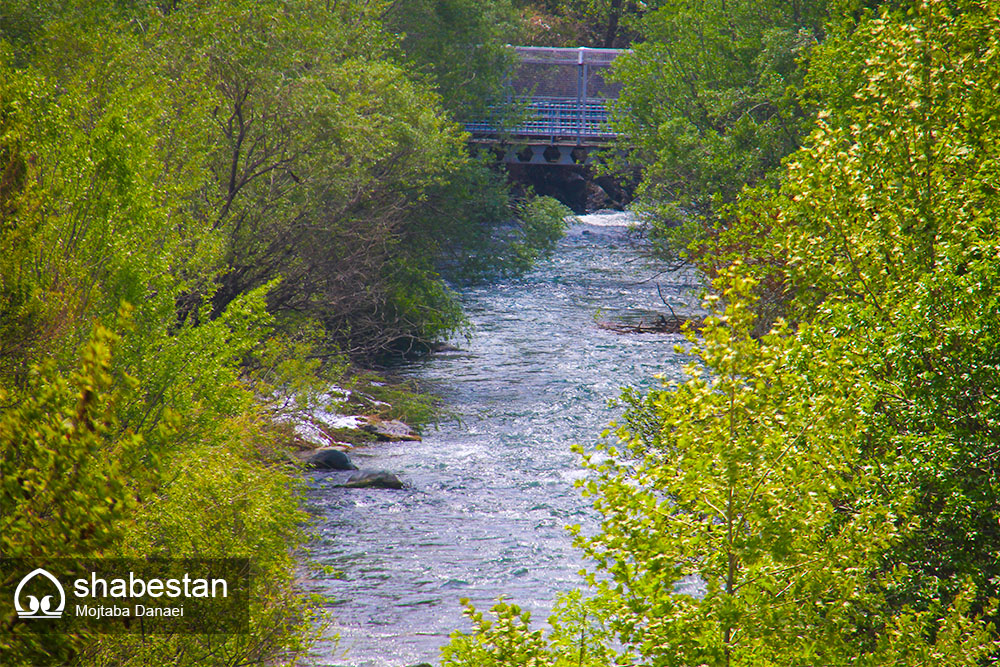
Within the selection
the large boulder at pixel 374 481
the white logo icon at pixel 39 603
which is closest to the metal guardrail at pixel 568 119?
the large boulder at pixel 374 481

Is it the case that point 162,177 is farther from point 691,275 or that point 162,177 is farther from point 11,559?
point 691,275

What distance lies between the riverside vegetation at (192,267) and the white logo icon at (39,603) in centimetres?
20

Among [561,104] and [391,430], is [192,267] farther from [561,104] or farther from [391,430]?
[561,104]

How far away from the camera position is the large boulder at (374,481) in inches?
751

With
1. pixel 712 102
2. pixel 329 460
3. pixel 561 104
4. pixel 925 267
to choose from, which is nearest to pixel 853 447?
pixel 925 267

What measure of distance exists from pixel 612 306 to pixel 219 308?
17914mm

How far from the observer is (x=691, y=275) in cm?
3781

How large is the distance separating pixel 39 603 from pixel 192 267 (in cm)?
1038

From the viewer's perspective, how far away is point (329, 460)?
20031mm

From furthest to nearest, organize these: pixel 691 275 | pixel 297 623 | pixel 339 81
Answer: pixel 691 275
pixel 339 81
pixel 297 623

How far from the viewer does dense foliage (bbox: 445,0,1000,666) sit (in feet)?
23.1

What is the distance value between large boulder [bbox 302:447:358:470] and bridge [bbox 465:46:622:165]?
25434 millimetres

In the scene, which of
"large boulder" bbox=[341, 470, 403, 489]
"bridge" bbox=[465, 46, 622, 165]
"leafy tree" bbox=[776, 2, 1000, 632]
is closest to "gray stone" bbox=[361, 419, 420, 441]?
"large boulder" bbox=[341, 470, 403, 489]

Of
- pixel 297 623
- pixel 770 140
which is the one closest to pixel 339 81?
pixel 770 140
